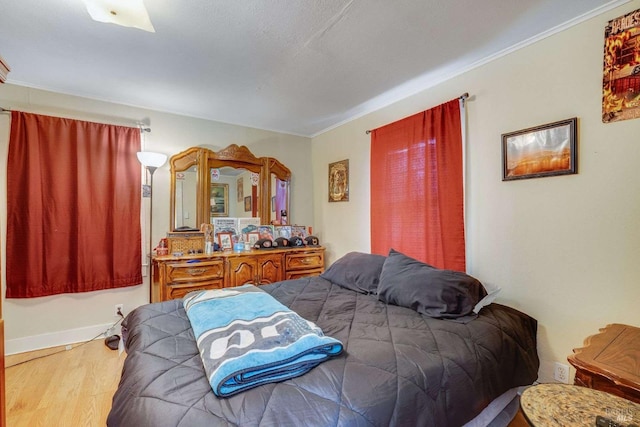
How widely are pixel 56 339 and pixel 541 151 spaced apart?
175 inches

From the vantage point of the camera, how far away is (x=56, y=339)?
265cm

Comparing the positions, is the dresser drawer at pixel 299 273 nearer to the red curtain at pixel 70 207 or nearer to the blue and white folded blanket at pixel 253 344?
the red curtain at pixel 70 207

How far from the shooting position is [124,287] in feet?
9.64

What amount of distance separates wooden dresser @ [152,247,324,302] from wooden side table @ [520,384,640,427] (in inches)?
101

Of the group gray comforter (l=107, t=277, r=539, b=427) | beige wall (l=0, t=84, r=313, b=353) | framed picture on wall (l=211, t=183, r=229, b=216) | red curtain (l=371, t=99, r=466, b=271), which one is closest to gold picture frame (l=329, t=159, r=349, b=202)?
red curtain (l=371, t=99, r=466, b=271)

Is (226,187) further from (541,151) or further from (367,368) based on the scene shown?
(541,151)

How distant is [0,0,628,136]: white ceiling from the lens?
5.27 feet

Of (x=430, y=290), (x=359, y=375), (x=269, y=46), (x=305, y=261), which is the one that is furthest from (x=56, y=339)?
(x=430, y=290)

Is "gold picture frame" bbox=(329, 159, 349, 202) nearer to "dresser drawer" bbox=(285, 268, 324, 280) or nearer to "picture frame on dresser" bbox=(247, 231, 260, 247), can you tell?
"dresser drawer" bbox=(285, 268, 324, 280)

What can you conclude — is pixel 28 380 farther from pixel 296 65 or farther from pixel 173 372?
pixel 296 65

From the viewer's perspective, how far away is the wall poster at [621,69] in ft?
4.87

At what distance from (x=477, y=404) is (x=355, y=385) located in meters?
0.67

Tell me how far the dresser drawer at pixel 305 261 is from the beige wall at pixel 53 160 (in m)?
1.47

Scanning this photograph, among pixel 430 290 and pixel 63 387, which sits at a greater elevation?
pixel 430 290
